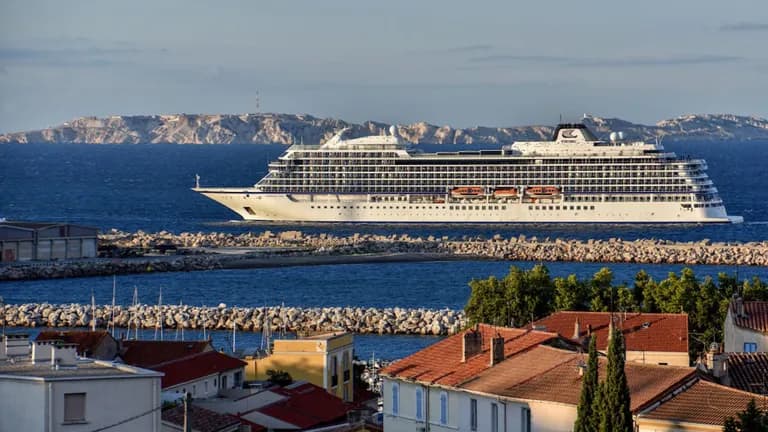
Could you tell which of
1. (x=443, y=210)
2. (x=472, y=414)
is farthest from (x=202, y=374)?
(x=443, y=210)

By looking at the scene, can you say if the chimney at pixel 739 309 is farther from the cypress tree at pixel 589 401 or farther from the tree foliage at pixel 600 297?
the cypress tree at pixel 589 401

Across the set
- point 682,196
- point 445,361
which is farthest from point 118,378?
point 682,196

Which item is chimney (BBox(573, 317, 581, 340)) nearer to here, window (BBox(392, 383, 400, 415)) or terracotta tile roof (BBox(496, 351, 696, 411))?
window (BBox(392, 383, 400, 415))

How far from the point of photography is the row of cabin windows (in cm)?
2147

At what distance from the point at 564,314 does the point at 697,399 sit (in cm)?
1163

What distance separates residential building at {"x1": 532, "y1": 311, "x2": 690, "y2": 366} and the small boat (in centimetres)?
7656

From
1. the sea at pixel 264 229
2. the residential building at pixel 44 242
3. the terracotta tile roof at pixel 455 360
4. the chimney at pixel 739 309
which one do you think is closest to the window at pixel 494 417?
the terracotta tile roof at pixel 455 360

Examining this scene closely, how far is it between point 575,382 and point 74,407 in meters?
6.36

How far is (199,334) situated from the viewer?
4994cm

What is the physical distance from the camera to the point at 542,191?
10862 centimetres

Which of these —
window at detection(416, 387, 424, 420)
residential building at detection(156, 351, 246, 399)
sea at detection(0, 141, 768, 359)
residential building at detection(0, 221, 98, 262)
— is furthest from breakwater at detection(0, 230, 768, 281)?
window at detection(416, 387, 424, 420)

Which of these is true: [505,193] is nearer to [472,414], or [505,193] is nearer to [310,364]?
[310,364]

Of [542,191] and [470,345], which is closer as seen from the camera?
[470,345]

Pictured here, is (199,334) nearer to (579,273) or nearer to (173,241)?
(579,273)
